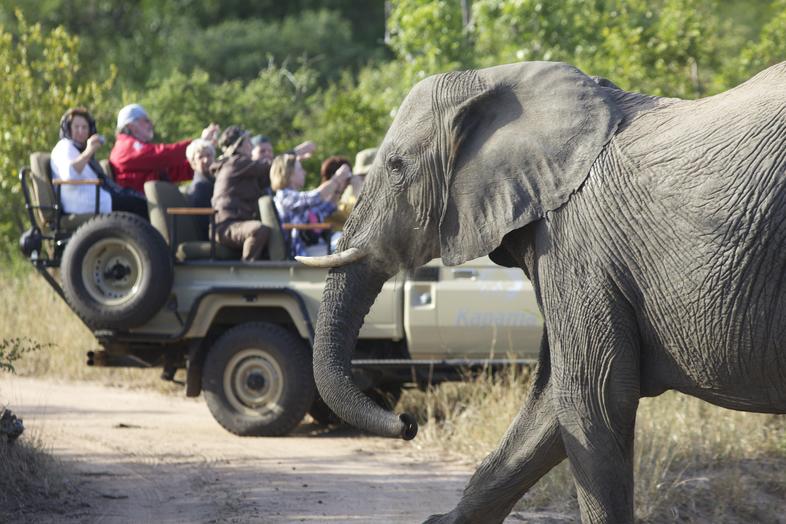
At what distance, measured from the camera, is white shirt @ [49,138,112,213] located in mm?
9898

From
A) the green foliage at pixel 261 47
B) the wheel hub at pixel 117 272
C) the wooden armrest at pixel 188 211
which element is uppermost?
the green foliage at pixel 261 47

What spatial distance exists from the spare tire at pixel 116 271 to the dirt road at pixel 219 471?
36.6 inches

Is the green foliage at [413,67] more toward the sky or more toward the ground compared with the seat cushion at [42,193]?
more toward the sky

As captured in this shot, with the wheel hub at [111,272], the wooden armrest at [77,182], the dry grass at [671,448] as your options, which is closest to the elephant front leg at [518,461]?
the dry grass at [671,448]

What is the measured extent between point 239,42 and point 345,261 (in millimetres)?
24990

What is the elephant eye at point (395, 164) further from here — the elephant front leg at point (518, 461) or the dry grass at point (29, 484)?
the dry grass at point (29, 484)

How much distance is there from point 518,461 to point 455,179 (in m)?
1.26

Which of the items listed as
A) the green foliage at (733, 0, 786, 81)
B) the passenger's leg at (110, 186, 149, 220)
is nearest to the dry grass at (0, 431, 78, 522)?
the passenger's leg at (110, 186, 149, 220)

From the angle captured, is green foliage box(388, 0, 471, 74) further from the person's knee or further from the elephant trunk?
the elephant trunk

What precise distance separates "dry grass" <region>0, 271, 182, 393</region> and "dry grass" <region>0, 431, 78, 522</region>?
4509 mm

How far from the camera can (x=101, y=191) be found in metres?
10.0

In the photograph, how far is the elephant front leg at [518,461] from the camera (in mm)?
→ 5449

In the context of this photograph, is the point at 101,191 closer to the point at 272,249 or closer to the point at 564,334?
the point at 272,249

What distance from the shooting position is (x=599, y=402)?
4.87 metres
